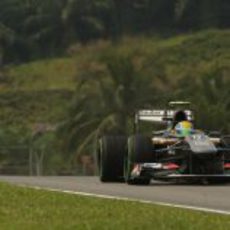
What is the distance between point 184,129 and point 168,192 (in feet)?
12.1

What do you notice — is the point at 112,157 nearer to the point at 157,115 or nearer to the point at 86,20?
the point at 157,115

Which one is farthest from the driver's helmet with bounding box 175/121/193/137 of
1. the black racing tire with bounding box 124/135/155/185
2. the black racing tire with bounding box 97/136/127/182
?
the black racing tire with bounding box 124/135/155/185

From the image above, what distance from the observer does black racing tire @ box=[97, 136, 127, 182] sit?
2026cm

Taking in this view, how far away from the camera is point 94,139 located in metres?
43.8

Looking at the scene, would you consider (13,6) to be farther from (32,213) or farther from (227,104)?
(32,213)

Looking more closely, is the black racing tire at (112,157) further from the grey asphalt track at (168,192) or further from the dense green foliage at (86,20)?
the dense green foliage at (86,20)

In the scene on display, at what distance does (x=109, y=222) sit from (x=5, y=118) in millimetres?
61461

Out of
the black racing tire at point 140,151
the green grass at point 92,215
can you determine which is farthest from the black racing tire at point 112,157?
the green grass at point 92,215

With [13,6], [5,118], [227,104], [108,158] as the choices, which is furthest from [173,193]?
[13,6]

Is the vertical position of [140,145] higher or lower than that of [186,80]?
lower

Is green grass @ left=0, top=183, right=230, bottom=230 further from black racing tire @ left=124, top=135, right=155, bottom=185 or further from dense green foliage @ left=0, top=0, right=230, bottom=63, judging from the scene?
dense green foliage @ left=0, top=0, right=230, bottom=63

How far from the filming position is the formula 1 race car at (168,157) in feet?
62.0

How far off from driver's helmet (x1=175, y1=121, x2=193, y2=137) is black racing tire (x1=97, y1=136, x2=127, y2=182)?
101 centimetres

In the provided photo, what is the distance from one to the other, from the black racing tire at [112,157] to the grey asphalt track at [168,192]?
1.07 feet
